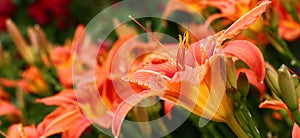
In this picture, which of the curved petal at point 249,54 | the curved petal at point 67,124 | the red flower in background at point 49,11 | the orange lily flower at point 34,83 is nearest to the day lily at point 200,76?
the curved petal at point 249,54

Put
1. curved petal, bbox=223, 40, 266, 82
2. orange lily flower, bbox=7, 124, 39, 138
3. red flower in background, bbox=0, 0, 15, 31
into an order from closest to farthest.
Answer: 1. curved petal, bbox=223, 40, 266, 82
2. orange lily flower, bbox=7, 124, 39, 138
3. red flower in background, bbox=0, 0, 15, 31

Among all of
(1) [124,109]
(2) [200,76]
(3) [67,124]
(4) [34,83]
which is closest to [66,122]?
(3) [67,124]

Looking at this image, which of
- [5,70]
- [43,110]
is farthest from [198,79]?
[5,70]

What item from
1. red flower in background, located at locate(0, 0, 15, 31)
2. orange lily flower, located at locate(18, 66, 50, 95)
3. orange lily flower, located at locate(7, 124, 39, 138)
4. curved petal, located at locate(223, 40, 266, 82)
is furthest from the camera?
red flower in background, located at locate(0, 0, 15, 31)

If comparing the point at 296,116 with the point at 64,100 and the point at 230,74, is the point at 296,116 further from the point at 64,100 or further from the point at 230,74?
the point at 64,100

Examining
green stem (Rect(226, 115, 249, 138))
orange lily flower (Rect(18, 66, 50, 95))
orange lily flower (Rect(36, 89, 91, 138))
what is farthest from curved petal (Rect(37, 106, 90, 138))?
orange lily flower (Rect(18, 66, 50, 95))

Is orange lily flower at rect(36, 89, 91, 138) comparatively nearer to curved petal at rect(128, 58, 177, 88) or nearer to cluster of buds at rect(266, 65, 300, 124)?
curved petal at rect(128, 58, 177, 88)
